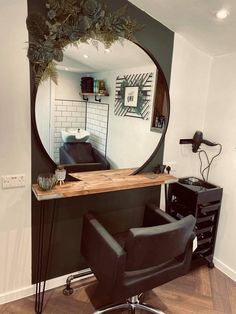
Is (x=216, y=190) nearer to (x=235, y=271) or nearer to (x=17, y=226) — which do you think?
(x=235, y=271)

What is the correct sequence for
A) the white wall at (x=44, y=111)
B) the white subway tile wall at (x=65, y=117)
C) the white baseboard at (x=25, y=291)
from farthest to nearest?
the white baseboard at (x=25, y=291) → the white subway tile wall at (x=65, y=117) → the white wall at (x=44, y=111)

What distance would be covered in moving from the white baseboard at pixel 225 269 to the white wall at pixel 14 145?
1.72 m

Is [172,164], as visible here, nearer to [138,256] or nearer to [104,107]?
[104,107]

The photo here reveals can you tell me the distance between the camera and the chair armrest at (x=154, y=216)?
75.5 inches

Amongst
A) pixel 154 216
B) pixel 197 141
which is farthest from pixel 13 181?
pixel 197 141

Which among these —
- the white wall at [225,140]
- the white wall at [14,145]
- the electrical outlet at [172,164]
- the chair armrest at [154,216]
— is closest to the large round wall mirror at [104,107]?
the white wall at [14,145]

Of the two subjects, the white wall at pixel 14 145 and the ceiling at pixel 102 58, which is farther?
the ceiling at pixel 102 58

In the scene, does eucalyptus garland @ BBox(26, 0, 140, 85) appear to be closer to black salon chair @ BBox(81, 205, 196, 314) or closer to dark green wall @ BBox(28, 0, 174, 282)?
dark green wall @ BBox(28, 0, 174, 282)

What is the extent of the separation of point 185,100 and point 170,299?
1.69m

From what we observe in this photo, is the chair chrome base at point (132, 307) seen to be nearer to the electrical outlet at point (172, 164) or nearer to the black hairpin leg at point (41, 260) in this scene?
the black hairpin leg at point (41, 260)

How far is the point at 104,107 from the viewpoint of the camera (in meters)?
1.94

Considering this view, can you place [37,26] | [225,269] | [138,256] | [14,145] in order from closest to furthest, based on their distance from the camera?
1. [138,256]
2. [37,26]
3. [14,145]
4. [225,269]

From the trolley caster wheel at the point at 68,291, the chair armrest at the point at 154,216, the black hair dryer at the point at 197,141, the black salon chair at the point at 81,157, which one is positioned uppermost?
the black hair dryer at the point at 197,141

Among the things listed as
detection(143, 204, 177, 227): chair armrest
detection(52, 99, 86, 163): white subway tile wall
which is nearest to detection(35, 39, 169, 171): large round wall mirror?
detection(52, 99, 86, 163): white subway tile wall
